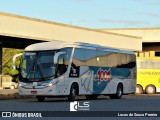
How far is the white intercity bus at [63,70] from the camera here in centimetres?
2783

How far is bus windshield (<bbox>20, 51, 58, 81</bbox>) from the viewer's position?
27.9 metres

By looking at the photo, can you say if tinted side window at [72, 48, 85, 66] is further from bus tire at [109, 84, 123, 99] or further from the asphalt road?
bus tire at [109, 84, 123, 99]

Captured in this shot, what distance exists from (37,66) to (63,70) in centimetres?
136

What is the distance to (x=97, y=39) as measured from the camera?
59.1 metres

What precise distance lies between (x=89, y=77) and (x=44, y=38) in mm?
19891

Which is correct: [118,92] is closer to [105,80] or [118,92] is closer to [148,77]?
[105,80]

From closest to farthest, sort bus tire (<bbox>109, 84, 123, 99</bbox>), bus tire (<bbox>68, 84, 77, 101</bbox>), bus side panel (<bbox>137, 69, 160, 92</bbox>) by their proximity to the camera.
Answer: bus tire (<bbox>68, 84, 77, 101</bbox>)
bus tire (<bbox>109, 84, 123, 99</bbox>)
bus side panel (<bbox>137, 69, 160, 92</bbox>)

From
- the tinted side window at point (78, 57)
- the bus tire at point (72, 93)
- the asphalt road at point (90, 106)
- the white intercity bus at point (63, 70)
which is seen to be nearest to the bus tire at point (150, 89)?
the white intercity bus at point (63, 70)

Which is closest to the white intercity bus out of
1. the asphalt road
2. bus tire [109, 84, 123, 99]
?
the asphalt road

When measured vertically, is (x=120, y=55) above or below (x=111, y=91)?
above

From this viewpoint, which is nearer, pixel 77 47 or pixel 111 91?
pixel 77 47

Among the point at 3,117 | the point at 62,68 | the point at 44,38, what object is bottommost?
the point at 3,117

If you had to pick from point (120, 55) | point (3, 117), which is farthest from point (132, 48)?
point (3, 117)

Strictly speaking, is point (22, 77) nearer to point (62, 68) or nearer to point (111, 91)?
point (62, 68)
